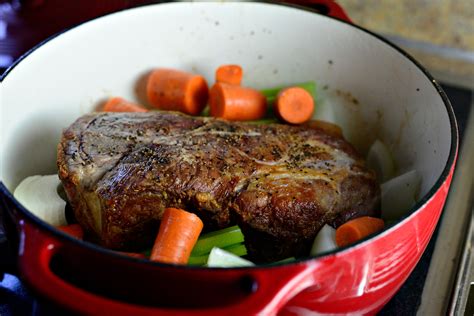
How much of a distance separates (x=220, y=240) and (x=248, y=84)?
752 mm

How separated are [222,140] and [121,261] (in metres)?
0.58

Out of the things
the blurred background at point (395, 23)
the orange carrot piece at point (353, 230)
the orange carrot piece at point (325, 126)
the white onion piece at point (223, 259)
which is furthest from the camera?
the blurred background at point (395, 23)

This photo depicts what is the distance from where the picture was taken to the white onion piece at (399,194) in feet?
4.76

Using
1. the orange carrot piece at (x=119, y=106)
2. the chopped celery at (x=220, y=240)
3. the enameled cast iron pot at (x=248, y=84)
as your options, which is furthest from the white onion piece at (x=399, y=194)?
the orange carrot piece at (x=119, y=106)

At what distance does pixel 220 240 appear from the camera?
4.22ft

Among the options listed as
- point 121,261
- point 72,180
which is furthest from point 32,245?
point 72,180

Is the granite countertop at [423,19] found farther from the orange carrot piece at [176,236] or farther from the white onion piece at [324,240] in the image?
the orange carrot piece at [176,236]

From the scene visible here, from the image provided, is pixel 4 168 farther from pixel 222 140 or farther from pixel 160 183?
pixel 222 140

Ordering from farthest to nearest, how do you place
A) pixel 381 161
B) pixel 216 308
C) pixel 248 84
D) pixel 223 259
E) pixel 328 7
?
pixel 248 84 < pixel 328 7 < pixel 381 161 < pixel 223 259 < pixel 216 308

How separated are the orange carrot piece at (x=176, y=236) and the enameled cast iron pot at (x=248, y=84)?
192 millimetres

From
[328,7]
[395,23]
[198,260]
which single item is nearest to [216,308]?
[198,260]

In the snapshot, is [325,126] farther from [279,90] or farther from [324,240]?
[324,240]

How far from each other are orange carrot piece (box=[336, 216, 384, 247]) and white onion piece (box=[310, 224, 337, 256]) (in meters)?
0.02

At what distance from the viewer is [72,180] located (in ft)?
4.29
